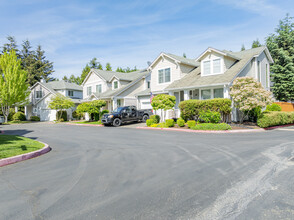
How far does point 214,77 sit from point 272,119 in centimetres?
655

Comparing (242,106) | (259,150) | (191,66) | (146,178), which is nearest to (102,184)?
(146,178)

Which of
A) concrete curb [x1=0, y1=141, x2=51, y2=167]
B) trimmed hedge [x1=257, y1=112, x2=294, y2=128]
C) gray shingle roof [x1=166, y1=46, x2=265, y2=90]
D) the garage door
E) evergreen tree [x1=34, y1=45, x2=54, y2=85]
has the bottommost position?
concrete curb [x1=0, y1=141, x2=51, y2=167]

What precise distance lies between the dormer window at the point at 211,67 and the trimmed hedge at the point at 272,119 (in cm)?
649

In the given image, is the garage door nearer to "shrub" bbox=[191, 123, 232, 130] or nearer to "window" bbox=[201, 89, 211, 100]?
"window" bbox=[201, 89, 211, 100]

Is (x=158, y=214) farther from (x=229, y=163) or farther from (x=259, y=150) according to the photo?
(x=259, y=150)

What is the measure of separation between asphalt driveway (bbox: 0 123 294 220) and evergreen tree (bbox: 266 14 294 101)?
25.4 metres

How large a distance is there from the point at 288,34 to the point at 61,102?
1339 inches

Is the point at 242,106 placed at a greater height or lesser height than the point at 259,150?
greater

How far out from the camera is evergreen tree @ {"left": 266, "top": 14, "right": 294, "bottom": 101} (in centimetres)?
2839

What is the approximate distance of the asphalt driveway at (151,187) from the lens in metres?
3.60

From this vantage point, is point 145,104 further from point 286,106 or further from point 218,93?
point 286,106

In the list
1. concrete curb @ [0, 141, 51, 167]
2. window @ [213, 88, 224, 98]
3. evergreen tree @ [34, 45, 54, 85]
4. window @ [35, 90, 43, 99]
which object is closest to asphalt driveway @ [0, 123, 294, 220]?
concrete curb @ [0, 141, 51, 167]

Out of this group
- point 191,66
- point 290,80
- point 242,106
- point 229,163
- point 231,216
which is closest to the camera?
point 231,216

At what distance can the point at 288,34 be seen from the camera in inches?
1187
